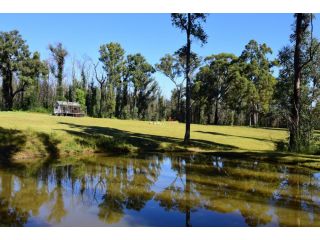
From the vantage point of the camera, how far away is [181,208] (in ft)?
27.9

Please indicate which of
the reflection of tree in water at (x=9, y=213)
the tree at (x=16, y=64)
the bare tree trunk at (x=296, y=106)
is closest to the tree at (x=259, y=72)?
the tree at (x=16, y=64)

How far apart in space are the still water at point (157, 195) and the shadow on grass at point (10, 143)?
200cm

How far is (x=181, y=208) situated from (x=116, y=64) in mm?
69342

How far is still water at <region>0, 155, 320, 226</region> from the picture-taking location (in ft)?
24.7

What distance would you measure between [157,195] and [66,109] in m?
52.7

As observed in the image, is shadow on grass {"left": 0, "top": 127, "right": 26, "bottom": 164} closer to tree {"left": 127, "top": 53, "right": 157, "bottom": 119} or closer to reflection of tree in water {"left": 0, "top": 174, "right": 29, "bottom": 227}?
reflection of tree in water {"left": 0, "top": 174, "right": 29, "bottom": 227}

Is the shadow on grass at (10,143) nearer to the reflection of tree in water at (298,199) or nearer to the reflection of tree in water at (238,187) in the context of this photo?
the reflection of tree in water at (238,187)

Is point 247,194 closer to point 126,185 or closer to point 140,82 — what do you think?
point 126,185

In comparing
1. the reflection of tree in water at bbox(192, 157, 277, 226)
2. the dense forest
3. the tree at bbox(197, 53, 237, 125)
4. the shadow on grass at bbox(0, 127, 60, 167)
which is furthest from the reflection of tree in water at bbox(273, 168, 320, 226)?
the tree at bbox(197, 53, 237, 125)

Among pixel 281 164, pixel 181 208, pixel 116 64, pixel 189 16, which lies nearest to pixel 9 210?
pixel 181 208

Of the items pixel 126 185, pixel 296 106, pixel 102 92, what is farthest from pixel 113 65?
pixel 126 185

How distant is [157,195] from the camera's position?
9.82 m

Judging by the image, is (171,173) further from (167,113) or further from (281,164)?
(167,113)

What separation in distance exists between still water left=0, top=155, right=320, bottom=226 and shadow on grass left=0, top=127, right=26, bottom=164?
2005mm
